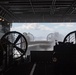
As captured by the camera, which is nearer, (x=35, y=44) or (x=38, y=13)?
(x=38, y=13)

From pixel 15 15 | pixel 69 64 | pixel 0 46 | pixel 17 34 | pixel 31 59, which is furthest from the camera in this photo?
pixel 15 15

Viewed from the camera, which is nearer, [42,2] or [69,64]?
[69,64]

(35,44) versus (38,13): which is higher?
(38,13)

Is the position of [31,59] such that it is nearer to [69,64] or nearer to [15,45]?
[15,45]

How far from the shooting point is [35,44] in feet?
50.3

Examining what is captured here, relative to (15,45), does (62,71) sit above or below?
below

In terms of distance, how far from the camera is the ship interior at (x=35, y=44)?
4902 mm

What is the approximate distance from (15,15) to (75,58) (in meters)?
8.82

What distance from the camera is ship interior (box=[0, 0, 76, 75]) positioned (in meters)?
4.90

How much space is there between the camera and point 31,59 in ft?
27.9

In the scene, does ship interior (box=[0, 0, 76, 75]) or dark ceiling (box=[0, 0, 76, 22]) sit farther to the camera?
dark ceiling (box=[0, 0, 76, 22])

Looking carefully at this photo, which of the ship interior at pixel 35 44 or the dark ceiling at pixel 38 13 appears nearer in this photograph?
the ship interior at pixel 35 44

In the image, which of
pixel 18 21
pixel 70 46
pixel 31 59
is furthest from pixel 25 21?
pixel 70 46

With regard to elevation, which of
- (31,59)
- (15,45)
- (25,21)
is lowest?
(31,59)
